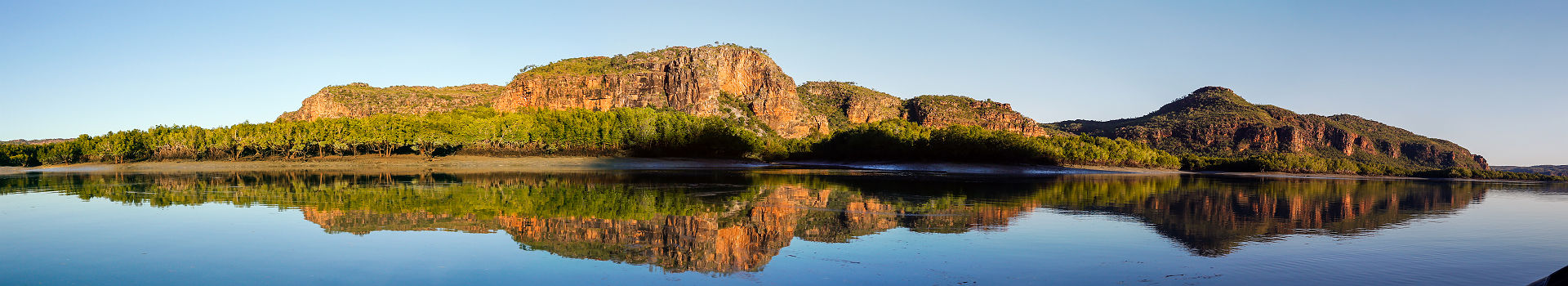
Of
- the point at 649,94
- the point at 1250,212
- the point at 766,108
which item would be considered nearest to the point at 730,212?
the point at 1250,212

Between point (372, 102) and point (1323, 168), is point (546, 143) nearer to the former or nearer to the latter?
point (1323, 168)

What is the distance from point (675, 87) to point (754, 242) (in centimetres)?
16480

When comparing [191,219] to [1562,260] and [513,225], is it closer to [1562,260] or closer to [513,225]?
[513,225]

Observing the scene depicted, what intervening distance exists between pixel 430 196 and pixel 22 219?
30.0 feet

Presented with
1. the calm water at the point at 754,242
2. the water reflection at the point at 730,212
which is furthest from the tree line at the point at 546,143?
the calm water at the point at 754,242

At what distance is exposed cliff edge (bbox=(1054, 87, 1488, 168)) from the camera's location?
126 metres

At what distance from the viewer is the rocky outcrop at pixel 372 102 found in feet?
543

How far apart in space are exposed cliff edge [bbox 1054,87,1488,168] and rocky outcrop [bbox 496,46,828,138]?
7131 cm

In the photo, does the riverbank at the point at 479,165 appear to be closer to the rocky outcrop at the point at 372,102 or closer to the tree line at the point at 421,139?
the tree line at the point at 421,139

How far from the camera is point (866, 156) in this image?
94.0 metres

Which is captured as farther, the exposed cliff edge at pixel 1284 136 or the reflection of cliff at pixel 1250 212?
the exposed cliff edge at pixel 1284 136

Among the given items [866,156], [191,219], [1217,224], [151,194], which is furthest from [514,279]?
[866,156]

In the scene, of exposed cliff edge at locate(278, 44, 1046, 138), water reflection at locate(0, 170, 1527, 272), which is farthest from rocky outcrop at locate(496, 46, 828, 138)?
water reflection at locate(0, 170, 1527, 272)

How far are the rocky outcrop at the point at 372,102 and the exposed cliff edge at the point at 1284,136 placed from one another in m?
143
